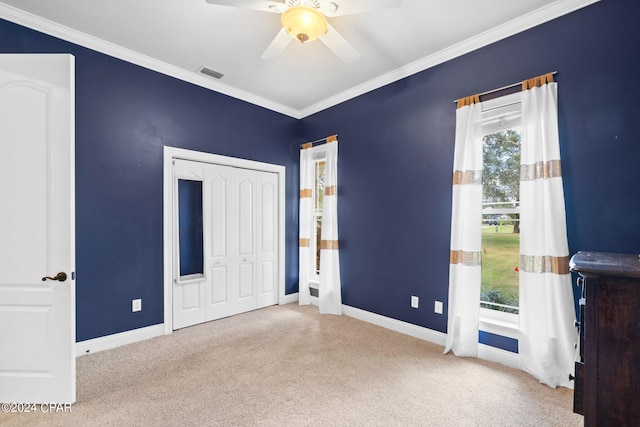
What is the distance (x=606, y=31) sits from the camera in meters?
2.08

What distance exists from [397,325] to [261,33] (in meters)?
3.34

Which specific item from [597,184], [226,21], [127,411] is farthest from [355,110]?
[127,411]

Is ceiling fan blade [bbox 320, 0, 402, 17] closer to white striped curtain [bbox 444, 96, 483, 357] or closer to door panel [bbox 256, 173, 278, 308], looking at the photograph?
white striped curtain [bbox 444, 96, 483, 357]

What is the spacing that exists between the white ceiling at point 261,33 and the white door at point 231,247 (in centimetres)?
117

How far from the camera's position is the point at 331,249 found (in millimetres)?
3832

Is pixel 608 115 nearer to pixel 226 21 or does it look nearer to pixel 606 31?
pixel 606 31

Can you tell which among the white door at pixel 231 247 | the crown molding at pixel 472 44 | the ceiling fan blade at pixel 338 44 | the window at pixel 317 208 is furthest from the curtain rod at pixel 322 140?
the ceiling fan blade at pixel 338 44

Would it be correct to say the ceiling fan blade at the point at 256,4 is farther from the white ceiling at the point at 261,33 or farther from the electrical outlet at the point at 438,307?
the electrical outlet at the point at 438,307

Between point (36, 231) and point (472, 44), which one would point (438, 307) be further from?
point (36, 231)

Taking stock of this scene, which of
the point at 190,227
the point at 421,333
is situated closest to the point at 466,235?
the point at 421,333

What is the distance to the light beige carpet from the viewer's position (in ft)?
5.98

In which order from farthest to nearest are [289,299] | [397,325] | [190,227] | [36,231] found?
1. [289,299]
2. [190,227]
3. [397,325]
4. [36,231]

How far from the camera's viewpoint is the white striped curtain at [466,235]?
102 inches

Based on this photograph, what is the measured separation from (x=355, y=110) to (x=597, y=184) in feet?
8.40
